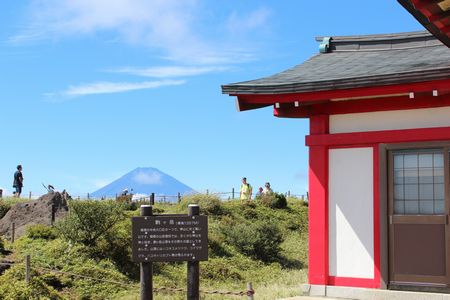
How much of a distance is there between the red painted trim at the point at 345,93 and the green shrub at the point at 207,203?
18545mm

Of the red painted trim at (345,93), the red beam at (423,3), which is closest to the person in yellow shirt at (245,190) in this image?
the red painted trim at (345,93)

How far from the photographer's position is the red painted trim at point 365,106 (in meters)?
11.1

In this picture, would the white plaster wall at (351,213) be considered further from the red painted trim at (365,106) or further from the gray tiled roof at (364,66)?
the gray tiled roof at (364,66)

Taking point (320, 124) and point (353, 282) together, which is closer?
point (353, 282)

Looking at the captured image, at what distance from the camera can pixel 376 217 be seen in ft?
Answer: 37.9

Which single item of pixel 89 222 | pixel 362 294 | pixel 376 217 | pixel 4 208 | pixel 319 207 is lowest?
pixel 362 294

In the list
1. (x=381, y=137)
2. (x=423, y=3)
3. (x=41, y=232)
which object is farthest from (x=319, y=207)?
(x=41, y=232)

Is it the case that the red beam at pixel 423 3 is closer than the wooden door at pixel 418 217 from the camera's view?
Yes

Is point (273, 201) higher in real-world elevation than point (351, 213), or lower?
higher

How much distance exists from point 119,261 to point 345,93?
12.4 meters

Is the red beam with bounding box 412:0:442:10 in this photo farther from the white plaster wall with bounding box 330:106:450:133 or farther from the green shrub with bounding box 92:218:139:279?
the green shrub with bounding box 92:218:139:279

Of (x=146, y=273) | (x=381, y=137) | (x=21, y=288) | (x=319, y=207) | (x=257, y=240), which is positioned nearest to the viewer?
(x=146, y=273)

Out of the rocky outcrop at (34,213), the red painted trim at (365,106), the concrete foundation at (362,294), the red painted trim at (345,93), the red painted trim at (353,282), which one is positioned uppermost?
the red painted trim at (345,93)

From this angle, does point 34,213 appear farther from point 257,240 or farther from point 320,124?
point 320,124
